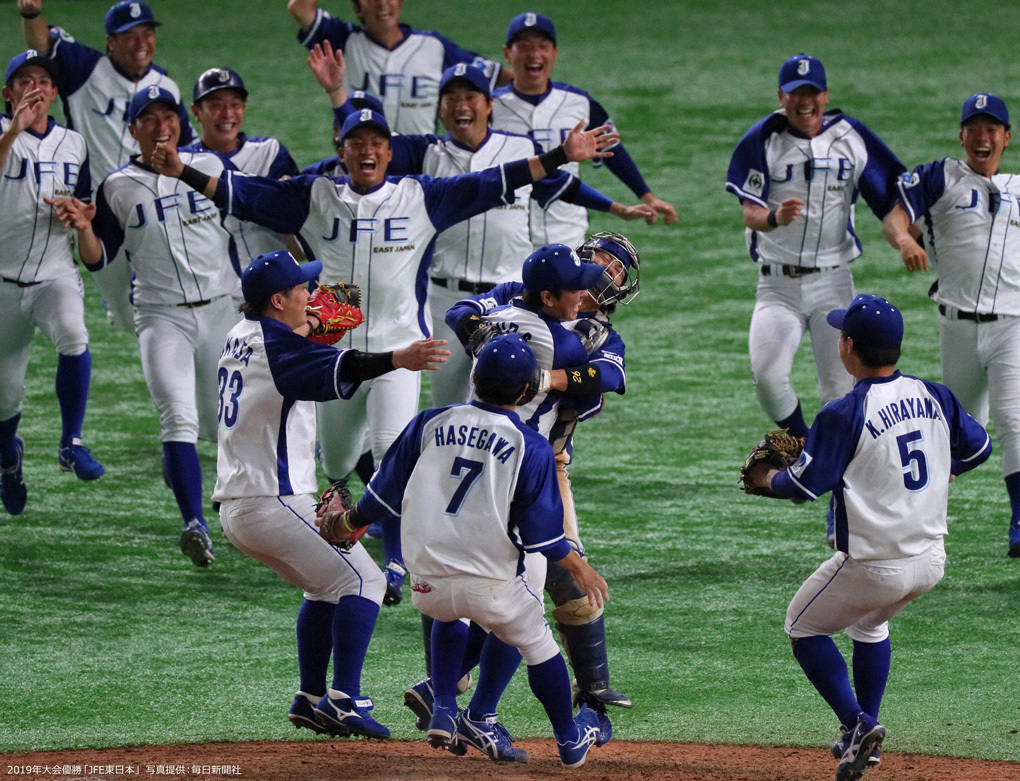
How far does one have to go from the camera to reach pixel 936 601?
6598 millimetres

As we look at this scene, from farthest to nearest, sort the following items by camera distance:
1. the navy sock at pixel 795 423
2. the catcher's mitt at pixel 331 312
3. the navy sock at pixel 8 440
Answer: the navy sock at pixel 8 440
the navy sock at pixel 795 423
the catcher's mitt at pixel 331 312

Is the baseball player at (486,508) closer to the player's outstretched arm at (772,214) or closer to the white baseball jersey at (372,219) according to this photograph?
the white baseball jersey at (372,219)

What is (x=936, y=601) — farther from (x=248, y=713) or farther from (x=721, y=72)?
(x=721, y=72)

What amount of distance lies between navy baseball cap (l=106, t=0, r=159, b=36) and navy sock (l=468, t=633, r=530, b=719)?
16.1 ft

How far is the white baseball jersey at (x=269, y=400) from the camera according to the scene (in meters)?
4.75

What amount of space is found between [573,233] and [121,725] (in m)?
4.08

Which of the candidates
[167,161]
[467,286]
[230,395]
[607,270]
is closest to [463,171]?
[467,286]

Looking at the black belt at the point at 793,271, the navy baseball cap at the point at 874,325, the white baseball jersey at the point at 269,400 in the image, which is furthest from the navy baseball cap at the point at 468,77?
the navy baseball cap at the point at 874,325

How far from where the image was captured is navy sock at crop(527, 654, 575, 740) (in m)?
4.56

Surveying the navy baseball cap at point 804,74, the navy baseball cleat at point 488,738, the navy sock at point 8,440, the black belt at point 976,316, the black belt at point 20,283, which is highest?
the navy baseball cap at point 804,74

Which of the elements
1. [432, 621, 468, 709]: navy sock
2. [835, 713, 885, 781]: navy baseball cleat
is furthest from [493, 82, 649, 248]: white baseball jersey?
[835, 713, 885, 781]: navy baseball cleat

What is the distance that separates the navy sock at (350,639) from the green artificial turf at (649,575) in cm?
55

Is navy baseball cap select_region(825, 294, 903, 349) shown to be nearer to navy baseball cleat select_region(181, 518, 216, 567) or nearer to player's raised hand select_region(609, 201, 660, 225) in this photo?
player's raised hand select_region(609, 201, 660, 225)

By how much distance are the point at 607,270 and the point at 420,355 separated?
99 cm
